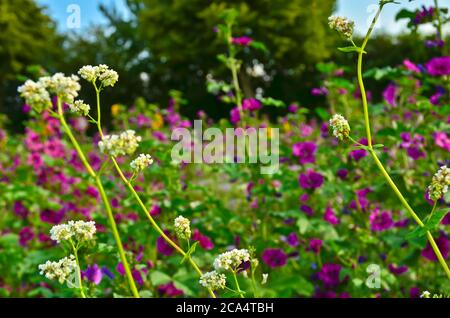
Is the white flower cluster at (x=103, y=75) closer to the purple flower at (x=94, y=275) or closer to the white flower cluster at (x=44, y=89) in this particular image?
the white flower cluster at (x=44, y=89)

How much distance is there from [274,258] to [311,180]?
38cm

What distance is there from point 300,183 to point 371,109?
508 mm

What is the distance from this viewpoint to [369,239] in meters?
2.28

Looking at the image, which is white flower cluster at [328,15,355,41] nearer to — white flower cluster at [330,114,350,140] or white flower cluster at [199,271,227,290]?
white flower cluster at [330,114,350,140]

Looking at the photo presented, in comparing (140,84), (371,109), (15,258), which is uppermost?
(140,84)

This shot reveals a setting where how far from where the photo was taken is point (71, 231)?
3.14 feet

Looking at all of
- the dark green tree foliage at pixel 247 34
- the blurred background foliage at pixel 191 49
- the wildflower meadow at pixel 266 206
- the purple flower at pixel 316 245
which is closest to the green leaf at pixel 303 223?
the wildflower meadow at pixel 266 206

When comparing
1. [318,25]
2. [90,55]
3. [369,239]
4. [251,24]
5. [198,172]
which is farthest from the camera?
[90,55]

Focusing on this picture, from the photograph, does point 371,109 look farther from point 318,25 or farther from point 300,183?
point 318,25

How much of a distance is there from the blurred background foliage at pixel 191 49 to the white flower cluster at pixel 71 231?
41.3 ft

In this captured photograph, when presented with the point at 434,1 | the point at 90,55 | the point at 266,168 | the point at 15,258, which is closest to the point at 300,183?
the point at 266,168

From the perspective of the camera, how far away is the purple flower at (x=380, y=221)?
243 cm

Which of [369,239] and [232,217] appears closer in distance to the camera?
[369,239]

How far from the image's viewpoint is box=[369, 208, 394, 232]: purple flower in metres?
2.43
